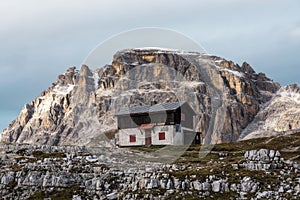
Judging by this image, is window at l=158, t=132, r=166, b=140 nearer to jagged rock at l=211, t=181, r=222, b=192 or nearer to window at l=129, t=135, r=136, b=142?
window at l=129, t=135, r=136, b=142

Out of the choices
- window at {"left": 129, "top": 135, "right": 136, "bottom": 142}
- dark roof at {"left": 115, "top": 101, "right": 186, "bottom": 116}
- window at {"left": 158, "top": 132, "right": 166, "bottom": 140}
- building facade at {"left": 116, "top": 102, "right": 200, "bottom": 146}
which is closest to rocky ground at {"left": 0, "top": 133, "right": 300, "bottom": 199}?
window at {"left": 158, "top": 132, "right": 166, "bottom": 140}

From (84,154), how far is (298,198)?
32806 mm

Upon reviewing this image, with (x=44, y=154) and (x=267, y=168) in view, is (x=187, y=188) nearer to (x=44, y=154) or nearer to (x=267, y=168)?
(x=267, y=168)

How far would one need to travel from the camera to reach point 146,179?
43406mm

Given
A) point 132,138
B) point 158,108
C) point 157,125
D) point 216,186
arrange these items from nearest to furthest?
point 216,186, point 157,125, point 132,138, point 158,108

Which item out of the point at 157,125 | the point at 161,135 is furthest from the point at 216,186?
the point at 157,125

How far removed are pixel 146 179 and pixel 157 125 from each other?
2028 inches

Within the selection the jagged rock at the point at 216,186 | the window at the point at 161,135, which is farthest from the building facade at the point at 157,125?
the jagged rock at the point at 216,186

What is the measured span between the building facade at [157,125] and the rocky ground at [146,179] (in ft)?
117

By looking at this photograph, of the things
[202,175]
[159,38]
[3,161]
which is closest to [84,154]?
[3,161]

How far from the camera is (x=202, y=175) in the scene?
43156 millimetres

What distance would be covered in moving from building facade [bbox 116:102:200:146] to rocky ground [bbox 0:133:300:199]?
117ft

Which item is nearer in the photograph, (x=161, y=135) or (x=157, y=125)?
(x=161, y=135)

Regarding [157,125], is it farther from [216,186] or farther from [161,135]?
[216,186]
